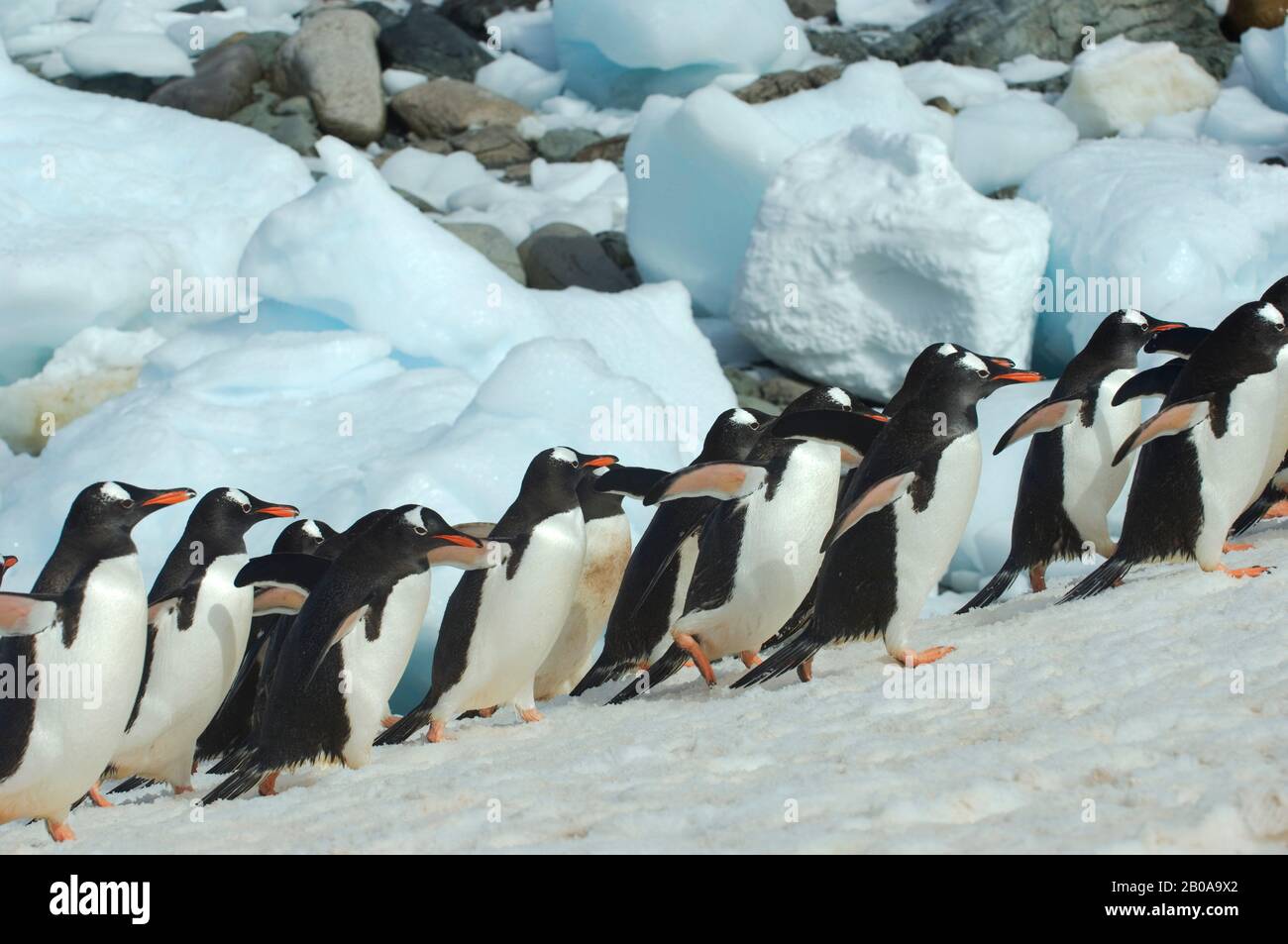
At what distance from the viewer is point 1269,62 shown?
1172 centimetres

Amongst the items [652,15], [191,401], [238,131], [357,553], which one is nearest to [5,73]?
[238,131]

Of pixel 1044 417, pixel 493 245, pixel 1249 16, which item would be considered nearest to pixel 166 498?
pixel 1044 417

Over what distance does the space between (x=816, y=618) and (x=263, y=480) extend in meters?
3.21

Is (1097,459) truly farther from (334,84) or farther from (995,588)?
(334,84)

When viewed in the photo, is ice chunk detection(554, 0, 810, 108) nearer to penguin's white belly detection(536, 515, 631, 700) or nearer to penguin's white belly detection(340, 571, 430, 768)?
penguin's white belly detection(536, 515, 631, 700)

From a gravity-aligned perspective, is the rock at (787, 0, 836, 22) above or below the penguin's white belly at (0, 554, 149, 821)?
below

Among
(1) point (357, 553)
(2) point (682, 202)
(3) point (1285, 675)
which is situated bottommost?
(2) point (682, 202)

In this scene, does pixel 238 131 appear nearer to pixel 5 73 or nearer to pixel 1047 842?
pixel 5 73

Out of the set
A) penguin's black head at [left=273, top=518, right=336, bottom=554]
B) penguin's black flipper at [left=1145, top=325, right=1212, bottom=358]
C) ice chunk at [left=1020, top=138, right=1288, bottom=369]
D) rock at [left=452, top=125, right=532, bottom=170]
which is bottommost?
rock at [left=452, top=125, right=532, bottom=170]

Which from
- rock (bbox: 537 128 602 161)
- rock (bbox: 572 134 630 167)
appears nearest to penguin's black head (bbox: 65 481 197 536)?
rock (bbox: 572 134 630 167)

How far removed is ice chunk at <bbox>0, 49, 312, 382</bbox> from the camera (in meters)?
7.89

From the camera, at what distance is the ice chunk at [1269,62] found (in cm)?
1160

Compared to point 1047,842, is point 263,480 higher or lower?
lower

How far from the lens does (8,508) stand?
6.44 meters
